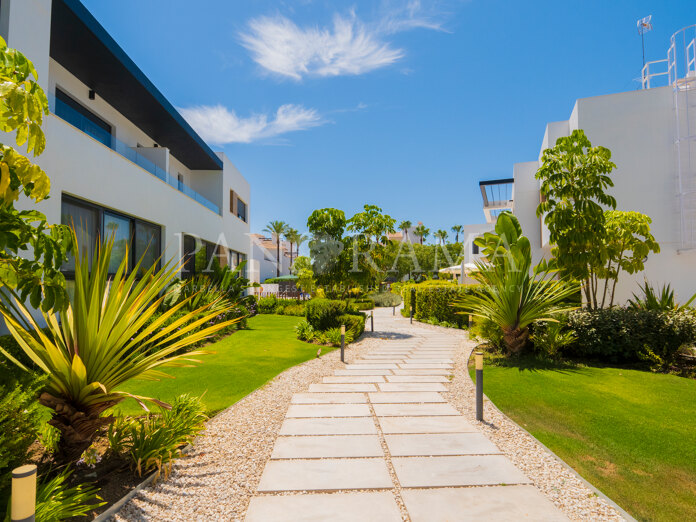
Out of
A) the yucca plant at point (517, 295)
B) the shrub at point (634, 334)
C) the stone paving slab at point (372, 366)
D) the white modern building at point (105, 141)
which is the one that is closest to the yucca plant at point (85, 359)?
the white modern building at point (105, 141)

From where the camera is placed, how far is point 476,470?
371 cm

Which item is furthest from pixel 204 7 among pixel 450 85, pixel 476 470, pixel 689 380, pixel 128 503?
pixel 689 380

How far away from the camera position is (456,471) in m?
3.69

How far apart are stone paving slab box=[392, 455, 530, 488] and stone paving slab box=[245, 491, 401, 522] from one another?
1.30 feet

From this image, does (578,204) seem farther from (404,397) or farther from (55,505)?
(55,505)

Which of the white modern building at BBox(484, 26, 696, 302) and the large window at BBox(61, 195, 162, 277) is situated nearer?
the large window at BBox(61, 195, 162, 277)

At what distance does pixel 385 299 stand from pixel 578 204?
78.0ft

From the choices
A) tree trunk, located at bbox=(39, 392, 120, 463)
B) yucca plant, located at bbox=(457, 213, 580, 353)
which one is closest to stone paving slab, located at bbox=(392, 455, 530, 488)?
tree trunk, located at bbox=(39, 392, 120, 463)

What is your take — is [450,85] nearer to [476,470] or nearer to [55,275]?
[476,470]

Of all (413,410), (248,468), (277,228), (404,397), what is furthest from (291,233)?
(248,468)

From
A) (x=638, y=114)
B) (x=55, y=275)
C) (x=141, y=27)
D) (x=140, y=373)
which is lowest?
(x=140, y=373)

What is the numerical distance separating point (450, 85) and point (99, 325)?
13420mm

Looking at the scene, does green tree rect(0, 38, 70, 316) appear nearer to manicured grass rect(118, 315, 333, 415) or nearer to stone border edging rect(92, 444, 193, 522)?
stone border edging rect(92, 444, 193, 522)

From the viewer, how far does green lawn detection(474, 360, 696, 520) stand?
3.44m
